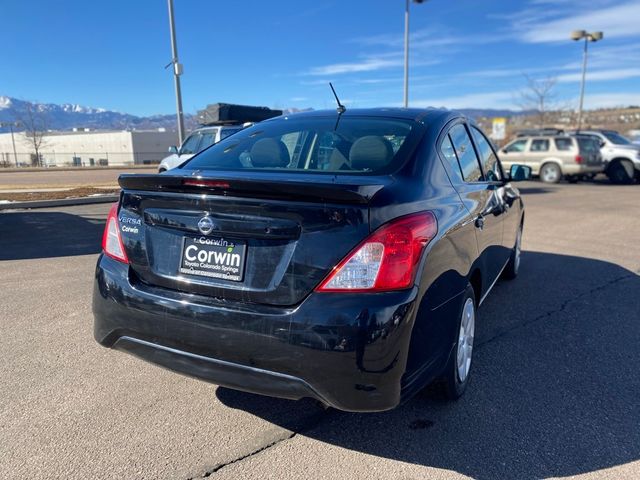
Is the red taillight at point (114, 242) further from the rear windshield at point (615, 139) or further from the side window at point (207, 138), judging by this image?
the rear windshield at point (615, 139)

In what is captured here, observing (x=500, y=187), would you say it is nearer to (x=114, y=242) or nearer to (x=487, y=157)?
(x=487, y=157)

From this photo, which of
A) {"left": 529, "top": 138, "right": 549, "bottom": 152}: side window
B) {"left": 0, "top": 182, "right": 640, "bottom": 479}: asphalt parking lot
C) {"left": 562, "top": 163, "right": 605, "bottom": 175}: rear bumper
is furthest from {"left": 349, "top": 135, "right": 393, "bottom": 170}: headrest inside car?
{"left": 529, "top": 138, "right": 549, "bottom": 152}: side window

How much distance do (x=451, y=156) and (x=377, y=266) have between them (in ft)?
4.63

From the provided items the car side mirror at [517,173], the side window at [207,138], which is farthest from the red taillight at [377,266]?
the side window at [207,138]

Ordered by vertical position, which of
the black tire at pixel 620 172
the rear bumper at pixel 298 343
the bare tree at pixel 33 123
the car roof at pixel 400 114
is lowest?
the black tire at pixel 620 172

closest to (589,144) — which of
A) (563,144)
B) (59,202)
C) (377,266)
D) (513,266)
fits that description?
(563,144)

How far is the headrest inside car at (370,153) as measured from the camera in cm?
292

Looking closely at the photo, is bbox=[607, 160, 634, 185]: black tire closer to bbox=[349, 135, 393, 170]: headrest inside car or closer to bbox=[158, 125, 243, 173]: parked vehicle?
bbox=[158, 125, 243, 173]: parked vehicle

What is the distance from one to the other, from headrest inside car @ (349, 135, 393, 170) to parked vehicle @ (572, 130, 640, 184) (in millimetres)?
19686

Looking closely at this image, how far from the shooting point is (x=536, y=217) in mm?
10859

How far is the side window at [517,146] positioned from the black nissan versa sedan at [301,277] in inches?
739

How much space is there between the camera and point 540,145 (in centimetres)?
1973

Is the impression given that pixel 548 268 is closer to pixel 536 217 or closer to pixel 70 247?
pixel 536 217

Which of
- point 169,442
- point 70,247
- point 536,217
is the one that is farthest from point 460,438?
point 536,217
